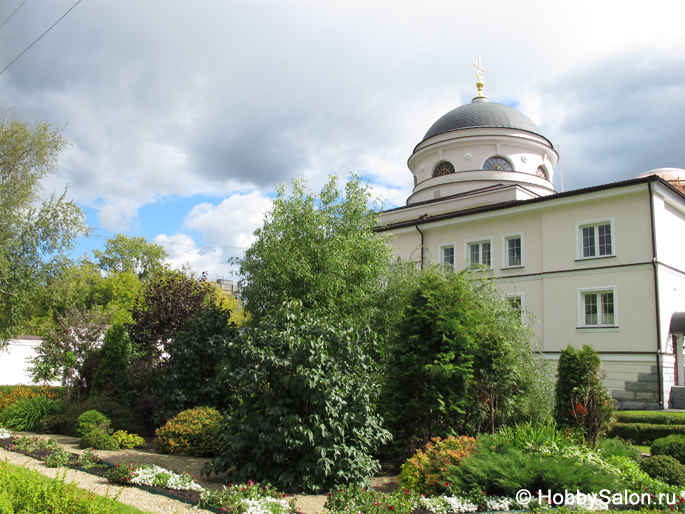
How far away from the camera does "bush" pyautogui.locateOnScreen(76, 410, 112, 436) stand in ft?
37.5

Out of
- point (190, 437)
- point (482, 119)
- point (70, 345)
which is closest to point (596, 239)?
point (482, 119)

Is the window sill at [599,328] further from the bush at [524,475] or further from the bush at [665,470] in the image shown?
→ the bush at [524,475]

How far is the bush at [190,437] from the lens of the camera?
33.8 feet

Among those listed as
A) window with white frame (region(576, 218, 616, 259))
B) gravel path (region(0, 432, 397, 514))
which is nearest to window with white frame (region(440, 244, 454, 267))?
window with white frame (region(576, 218, 616, 259))

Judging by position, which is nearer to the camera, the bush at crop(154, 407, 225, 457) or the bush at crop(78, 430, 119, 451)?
the bush at crop(154, 407, 225, 457)

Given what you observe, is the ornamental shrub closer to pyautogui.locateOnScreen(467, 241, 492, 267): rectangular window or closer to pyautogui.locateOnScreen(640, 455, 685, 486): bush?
pyautogui.locateOnScreen(640, 455, 685, 486): bush

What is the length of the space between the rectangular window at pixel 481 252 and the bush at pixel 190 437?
16.6 metres

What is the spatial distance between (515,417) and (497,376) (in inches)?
40.1

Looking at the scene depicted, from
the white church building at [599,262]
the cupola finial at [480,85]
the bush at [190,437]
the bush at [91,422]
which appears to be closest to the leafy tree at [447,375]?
the bush at [190,437]

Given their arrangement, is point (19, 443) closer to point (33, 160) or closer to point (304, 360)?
point (304, 360)

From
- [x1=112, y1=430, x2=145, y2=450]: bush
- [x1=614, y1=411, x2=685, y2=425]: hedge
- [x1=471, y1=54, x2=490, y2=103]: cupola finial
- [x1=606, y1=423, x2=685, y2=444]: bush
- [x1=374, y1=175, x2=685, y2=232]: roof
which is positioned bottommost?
[x1=112, y1=430, x2=145, y2=450]: bush

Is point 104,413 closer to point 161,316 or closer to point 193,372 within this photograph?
point 193,372

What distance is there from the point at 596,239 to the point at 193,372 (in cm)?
1740

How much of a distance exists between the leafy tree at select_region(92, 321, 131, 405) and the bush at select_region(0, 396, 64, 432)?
1237mm
